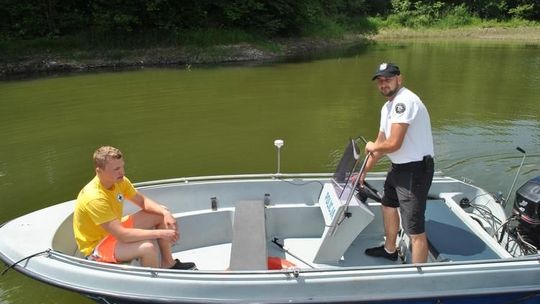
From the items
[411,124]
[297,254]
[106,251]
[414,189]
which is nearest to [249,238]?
[297,254]

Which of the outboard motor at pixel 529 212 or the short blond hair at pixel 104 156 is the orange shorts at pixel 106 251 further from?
the outboard motor at pixel 529 212

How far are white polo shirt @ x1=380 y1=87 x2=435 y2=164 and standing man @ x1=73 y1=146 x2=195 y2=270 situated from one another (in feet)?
5.85

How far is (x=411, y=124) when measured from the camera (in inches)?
137

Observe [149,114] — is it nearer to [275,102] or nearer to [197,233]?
[275,102]

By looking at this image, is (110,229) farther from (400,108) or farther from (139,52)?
(139,52)

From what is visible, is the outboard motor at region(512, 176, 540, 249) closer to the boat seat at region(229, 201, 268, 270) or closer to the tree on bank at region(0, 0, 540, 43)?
the boat seat at region(229, 201, 268, 270)

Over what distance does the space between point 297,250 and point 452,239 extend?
4.58ft

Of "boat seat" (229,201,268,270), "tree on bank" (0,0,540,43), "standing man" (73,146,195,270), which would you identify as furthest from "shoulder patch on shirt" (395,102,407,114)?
"tree on bank" (0,0,540,43)

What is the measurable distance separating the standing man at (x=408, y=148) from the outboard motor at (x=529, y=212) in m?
1.01

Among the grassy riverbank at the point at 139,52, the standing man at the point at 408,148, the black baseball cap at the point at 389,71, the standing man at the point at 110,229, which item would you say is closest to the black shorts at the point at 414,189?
the standing man at the point at 408,148

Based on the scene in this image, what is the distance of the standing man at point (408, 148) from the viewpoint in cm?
347

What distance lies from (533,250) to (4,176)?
7.31 metres

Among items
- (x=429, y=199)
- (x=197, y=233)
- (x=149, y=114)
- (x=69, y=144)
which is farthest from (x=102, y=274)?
(x=149, y=114)

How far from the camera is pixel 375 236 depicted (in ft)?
15.7
